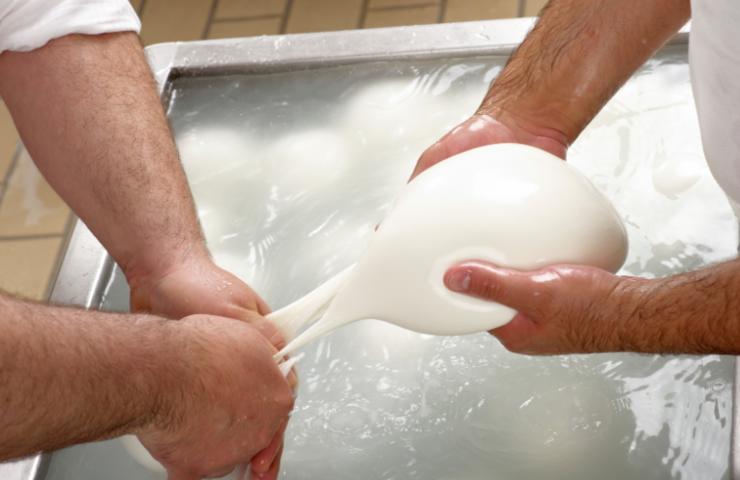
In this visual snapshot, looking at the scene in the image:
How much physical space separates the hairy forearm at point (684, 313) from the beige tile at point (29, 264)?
1.87 metres

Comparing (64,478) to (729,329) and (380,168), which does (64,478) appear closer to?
(380,168)

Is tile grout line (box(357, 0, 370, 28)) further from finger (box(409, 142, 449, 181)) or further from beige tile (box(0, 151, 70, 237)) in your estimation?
finger (box(409, 142, 449, 181))

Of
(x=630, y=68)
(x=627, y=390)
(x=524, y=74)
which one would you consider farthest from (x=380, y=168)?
(x=627, y=390)

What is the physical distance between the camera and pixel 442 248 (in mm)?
1370

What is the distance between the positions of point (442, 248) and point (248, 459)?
1.26 ft

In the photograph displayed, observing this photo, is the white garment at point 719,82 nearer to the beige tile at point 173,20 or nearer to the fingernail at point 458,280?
the fingernail at point 458,280

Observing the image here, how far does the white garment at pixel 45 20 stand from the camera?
1.63m

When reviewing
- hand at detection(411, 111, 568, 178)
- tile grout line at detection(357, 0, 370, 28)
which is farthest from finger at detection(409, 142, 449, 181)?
tile grout line at detection(357, 0, 370, 28)

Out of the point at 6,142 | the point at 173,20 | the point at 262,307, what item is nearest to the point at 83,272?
the point at 262,307

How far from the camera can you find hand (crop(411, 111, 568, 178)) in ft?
5.27

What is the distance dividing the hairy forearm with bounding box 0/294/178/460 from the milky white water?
286mm

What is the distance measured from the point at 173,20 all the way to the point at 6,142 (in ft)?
2.17

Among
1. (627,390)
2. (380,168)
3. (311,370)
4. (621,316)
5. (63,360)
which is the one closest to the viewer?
(63,360)

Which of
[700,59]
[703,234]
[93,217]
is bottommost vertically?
[93,217]
